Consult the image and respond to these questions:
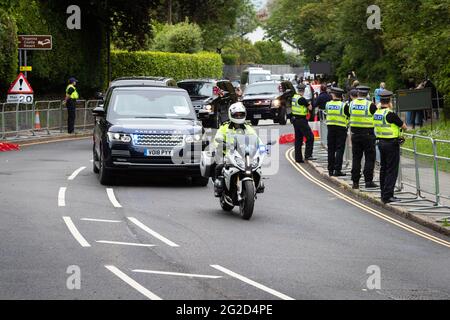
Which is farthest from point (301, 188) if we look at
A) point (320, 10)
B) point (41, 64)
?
point (320, 10)

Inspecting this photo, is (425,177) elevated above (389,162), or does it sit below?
below

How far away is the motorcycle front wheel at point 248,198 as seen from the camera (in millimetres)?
16094

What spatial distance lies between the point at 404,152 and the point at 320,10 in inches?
2530

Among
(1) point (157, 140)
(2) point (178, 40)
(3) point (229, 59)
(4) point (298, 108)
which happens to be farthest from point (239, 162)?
(3) point (229, 59)

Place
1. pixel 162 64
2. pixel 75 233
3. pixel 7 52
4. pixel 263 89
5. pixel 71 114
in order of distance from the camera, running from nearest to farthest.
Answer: pixel 75 233 < pixel 7 52 < pixel 71 114 < pixel 263 89 < pixel 162 64

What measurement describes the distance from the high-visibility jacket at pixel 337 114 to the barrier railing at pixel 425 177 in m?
2.36

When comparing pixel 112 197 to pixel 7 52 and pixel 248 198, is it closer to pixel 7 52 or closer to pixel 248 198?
pixel 248 198

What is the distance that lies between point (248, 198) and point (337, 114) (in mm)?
7089

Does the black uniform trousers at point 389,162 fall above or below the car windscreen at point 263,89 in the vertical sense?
below

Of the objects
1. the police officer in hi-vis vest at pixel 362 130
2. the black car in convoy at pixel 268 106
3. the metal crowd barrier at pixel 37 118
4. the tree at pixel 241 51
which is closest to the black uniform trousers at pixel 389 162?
the police officer in hi-vis vest at pixel 362 130

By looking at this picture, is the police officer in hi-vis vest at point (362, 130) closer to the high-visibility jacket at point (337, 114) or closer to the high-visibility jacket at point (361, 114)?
the high-visibility jacket at point (361, 114)

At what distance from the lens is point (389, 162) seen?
61.8ft
